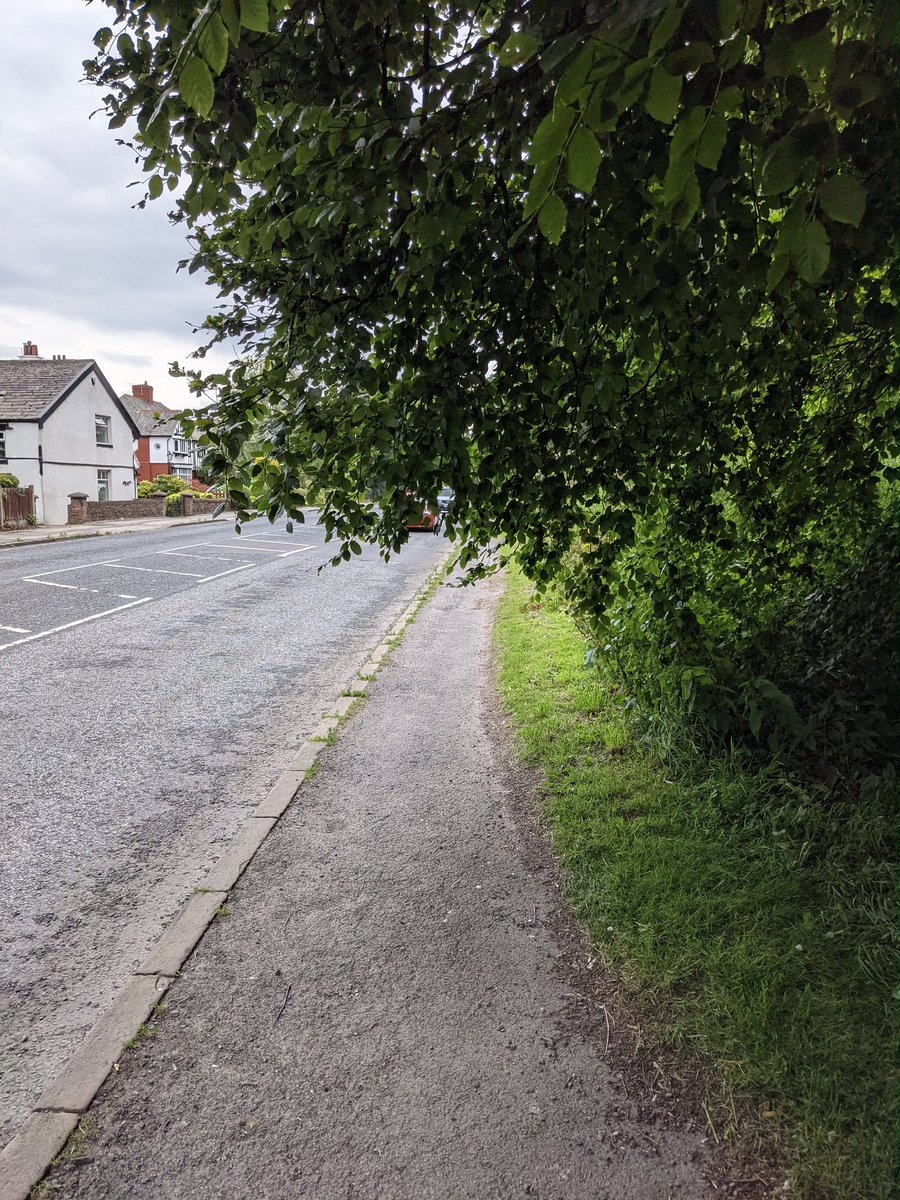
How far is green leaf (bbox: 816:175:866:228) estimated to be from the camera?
1.35 m

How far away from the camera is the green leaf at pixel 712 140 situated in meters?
1.36

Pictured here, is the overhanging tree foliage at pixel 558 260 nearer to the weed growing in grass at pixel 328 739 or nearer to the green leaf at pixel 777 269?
the green leaf at pixel 777 269

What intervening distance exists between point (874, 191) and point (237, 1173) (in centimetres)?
391

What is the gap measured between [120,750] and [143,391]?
71.6 metres

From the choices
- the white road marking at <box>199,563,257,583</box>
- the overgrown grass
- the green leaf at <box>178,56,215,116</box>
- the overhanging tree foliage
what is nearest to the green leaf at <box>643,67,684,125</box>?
the overhanging tree foliage

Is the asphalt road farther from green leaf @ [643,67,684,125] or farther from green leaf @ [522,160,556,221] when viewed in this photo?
green leaf @ [643,67,684,125]

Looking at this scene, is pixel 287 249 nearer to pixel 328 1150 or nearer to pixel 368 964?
pixel 368 964

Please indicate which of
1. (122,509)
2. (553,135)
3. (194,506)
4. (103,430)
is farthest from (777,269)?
(194,506)

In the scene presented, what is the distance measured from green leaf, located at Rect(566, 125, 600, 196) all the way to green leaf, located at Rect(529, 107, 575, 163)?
0.02 meters

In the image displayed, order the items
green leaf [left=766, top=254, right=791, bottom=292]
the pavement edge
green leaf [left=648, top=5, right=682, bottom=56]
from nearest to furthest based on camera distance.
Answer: green leaf [left=648, top=5, right=682, bottom=56], green leaf [left=766, top=254, right=791, bottom=292], the pavement edge

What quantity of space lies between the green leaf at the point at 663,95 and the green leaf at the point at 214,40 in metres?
0.82

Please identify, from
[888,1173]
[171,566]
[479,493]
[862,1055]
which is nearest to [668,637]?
[479,493]

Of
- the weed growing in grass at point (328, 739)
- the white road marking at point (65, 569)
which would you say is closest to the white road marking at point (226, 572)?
the white road marking at point (65, 569)

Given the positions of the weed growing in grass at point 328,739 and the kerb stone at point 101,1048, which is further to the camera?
the weed growing in grass at point 328,739
